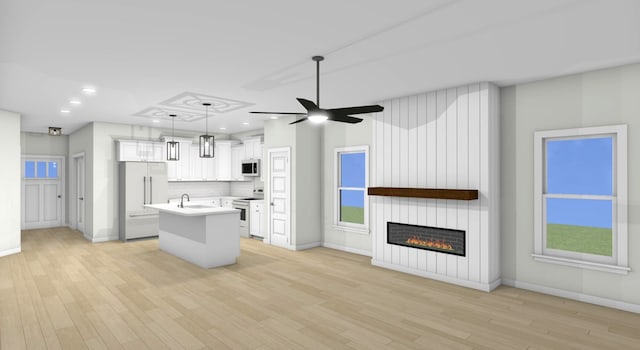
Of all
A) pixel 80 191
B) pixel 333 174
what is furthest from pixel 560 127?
pixel 80 191

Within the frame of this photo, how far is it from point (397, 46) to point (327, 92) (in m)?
1.78

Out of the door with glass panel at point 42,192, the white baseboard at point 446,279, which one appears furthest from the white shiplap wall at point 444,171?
the door with glass panel at point 42,192

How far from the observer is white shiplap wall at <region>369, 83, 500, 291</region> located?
4.30 metres

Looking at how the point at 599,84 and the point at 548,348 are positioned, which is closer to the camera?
the point at 548,348

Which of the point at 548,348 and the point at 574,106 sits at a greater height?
the point at 574,106

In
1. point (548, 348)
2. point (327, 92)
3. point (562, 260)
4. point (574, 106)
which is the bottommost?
point (548, 348)

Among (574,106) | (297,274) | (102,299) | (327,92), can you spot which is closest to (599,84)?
(574,106)

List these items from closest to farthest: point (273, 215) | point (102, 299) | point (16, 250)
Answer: point (102, 299) → point (16, 250) → point (273, 215)

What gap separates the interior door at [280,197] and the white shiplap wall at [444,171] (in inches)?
80.3

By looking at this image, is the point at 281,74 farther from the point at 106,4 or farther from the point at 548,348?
the point at 548,348

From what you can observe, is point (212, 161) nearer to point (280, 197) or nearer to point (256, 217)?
point (256, 217)

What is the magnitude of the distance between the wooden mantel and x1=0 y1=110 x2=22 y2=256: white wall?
6398 mm

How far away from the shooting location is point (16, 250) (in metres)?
6.34

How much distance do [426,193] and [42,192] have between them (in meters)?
10.0
